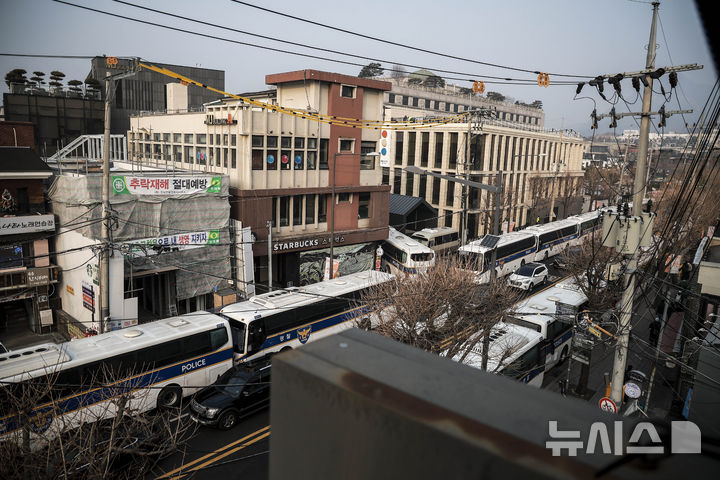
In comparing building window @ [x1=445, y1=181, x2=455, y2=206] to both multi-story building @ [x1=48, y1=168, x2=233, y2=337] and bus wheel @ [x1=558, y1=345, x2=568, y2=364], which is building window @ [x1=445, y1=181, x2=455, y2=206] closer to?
bus wheel @ [x1=558, y1=345, x2=568, y2=364]

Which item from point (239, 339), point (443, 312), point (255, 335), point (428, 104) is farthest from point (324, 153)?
point (428, 104)

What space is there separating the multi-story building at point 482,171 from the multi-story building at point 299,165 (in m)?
13.9

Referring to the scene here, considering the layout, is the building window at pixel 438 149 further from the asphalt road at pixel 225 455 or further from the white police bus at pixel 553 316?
the asphalt road at pixel 225 455

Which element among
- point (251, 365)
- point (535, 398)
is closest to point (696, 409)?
point (251, 365)

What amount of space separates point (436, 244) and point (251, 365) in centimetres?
2392

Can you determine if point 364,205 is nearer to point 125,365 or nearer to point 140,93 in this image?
point 125,365

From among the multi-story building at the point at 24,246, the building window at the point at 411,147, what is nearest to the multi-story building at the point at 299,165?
the multi-story building at the point at 24,246

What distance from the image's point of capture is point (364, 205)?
32750 millimetres

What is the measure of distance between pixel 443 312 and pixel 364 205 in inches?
703

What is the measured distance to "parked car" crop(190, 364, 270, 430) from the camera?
1515 cm

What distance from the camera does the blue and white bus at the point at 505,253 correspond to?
30.5 m

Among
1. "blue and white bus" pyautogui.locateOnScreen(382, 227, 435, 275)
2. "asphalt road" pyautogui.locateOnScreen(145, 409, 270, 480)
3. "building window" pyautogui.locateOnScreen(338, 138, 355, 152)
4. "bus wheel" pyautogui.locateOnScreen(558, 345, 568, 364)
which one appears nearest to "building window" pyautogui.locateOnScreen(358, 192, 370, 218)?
"blue and white bus" pyautogui.locateOnScreen(382, 227, 435, 275)

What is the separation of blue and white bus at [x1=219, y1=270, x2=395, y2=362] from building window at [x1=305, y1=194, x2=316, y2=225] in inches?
320

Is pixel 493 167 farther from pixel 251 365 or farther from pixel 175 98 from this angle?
pixel 251 365
